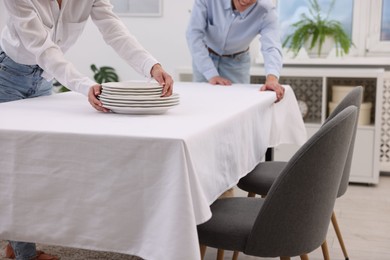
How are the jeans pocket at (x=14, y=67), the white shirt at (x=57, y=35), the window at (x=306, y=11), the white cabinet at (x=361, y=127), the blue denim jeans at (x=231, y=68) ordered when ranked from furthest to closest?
the window at (x=306, y=11), the white cabinet at (x=361, y=127), the blue denim jeans at (x=231, y=68), the jeans pocket at (x=14, y=67), the white shirt at (x=57, y=35)

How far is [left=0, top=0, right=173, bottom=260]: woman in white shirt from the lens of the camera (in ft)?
5.87

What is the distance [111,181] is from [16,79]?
97 cm

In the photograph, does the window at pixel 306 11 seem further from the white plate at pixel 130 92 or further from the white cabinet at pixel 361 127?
the white plate at pixel 130 92

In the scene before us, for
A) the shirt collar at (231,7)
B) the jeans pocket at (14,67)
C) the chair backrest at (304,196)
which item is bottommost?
the chair backrest at (304,196)

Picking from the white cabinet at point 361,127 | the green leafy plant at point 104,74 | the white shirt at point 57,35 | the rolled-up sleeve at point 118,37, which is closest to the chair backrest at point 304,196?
the white shirt at point 57,35

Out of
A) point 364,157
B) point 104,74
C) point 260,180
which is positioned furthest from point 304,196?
point 104,74

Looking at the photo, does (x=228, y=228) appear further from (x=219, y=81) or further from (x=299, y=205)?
(x=219, y=81)

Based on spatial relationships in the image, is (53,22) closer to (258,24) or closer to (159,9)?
(258,24)

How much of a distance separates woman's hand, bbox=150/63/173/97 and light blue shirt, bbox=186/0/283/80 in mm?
902

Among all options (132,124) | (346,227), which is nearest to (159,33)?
(346,227)

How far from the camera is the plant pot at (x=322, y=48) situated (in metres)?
4.30

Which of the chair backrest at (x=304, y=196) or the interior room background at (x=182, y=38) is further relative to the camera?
the interior room background at (x=182, y=38)

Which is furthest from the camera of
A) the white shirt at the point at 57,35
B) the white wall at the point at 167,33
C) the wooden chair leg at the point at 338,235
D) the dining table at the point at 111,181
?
the white wall at the point at 167,33

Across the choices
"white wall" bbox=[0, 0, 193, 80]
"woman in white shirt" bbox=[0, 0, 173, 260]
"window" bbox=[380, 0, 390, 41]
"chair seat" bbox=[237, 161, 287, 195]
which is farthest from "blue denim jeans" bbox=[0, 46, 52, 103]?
"window" bbox=[380, 0, 390, 41]
